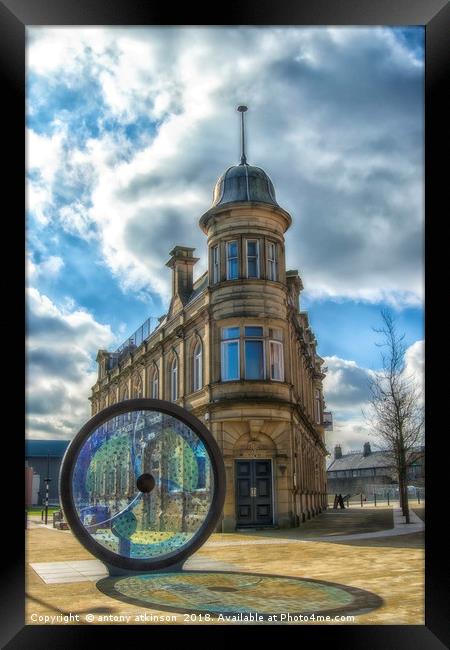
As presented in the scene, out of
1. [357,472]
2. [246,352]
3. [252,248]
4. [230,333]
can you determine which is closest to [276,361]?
[246,352]

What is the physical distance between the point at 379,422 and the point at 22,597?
68.8 ft

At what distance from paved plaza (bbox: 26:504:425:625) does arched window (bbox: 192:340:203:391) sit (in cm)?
889

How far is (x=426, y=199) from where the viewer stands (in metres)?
7.31

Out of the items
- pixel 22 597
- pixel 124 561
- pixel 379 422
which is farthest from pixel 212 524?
pixel 379 422

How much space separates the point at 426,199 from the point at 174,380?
20.6 metres

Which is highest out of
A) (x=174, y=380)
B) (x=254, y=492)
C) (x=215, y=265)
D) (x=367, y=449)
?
(x=215, y=265)

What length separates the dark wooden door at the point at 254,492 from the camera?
21.5m

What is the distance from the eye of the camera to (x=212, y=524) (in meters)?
10.7

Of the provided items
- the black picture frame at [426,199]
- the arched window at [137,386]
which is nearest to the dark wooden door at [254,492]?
the arched window at [137,386]

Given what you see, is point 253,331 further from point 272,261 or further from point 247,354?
point 272,261

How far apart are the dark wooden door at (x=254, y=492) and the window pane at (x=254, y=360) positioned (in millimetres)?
2610

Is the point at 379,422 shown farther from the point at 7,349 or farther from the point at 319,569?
the point at 7,349

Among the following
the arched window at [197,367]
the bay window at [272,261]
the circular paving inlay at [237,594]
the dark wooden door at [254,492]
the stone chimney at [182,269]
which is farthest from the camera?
the stone chimney at [182,269]

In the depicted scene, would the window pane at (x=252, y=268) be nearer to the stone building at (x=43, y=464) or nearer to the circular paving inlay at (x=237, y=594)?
the circular paving inlay at (x=237, y=594)
